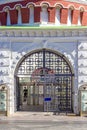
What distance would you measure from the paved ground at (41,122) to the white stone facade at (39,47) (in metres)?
1.75

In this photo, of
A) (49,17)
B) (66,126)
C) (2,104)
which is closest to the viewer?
(66,126)

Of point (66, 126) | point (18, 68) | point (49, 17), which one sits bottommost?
point (66, 126)

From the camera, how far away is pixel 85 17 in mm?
32469

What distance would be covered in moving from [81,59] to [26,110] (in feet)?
16.2

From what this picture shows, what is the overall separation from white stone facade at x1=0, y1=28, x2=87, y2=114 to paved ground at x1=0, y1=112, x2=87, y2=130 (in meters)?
1.75

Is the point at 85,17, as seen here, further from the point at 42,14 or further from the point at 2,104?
the point at 2,104

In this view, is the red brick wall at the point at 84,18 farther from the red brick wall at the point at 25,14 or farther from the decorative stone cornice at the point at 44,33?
A: the decorative stone cornice at the point at 44,33

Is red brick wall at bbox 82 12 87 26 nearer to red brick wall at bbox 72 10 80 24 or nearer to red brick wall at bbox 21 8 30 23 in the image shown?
red brick wall at bbox 72 10 80 24

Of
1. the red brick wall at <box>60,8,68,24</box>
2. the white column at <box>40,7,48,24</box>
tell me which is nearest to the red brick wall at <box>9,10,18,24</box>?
the white column at <box>40,7,48,24</box>

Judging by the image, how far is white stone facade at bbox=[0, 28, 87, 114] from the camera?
2731cm

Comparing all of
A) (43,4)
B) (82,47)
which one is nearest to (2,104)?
(82,47)

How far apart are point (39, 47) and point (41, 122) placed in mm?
6489

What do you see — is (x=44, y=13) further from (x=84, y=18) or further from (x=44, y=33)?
(x=44, y=33)

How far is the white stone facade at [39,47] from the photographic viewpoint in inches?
1075
